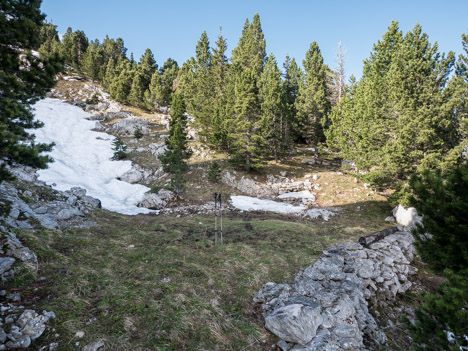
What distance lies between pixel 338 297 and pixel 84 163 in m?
30.7

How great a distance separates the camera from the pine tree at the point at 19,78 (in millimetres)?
5414

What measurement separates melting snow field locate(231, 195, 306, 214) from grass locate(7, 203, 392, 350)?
238 inches

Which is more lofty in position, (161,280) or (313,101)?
(313,101)

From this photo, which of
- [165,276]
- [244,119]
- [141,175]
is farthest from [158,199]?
[165,276]

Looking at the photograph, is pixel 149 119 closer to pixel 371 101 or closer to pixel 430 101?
pixel 371 101

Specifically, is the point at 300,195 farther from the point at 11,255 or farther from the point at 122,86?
the point at 122,86

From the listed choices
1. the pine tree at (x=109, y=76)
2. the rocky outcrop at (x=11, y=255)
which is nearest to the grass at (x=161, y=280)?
the rocky outcrop at (x=11, y=255)

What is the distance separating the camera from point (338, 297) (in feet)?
21.9

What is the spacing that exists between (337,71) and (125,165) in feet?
104

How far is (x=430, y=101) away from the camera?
49.7 ft

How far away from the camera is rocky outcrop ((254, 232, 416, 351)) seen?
18.2ft

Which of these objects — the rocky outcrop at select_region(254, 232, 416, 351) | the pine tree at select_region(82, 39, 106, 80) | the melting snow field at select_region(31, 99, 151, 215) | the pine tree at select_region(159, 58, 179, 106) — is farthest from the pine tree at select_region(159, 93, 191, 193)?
the pine tree at select_region(82, 39, 106, 80)

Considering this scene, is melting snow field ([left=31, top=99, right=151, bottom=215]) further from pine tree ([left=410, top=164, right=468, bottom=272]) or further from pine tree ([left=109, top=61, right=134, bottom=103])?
pine tree ([left=410, top=164, right=468, bottom=272])

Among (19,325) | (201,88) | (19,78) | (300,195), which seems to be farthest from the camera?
(201,88)
